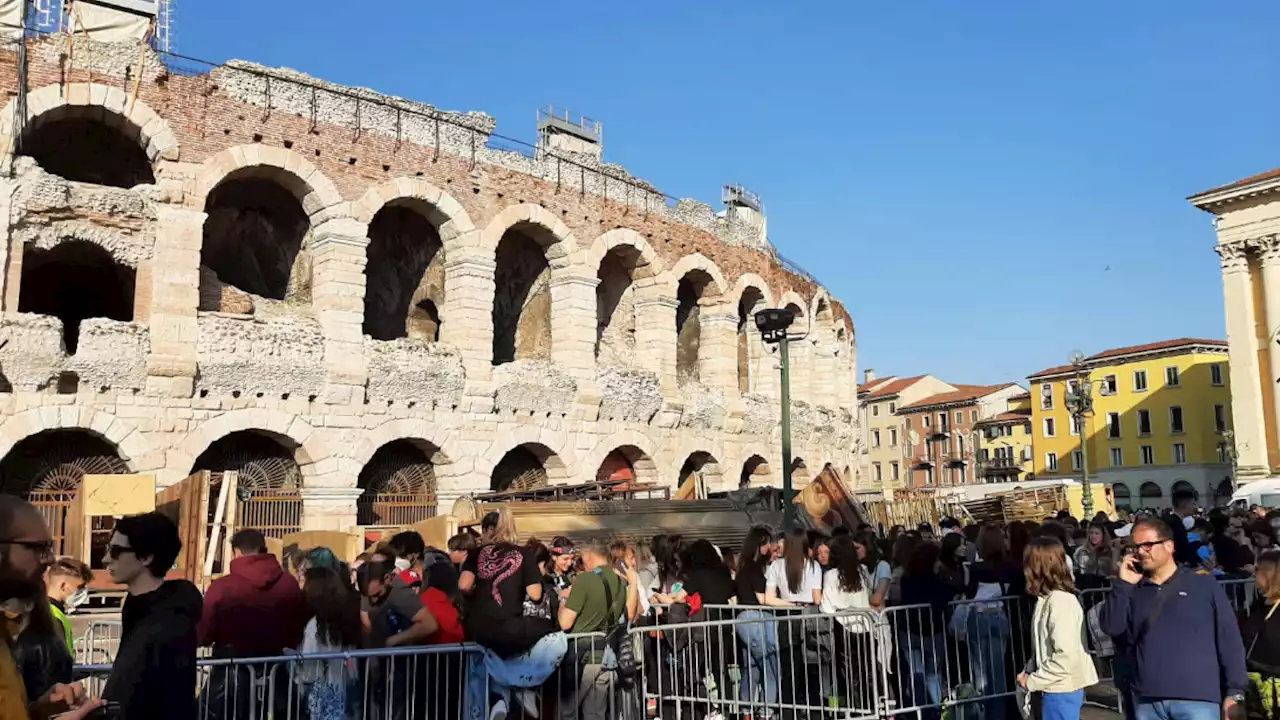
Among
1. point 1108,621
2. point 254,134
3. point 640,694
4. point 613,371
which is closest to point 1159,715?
point 1108,621

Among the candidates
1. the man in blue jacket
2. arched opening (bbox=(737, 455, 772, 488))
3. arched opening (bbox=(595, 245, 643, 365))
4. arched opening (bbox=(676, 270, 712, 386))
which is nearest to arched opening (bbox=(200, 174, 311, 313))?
arched opening (bbox=(595, 245, 643, 365))

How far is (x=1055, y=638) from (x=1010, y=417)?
216 feet

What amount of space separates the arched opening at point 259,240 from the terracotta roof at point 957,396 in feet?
190

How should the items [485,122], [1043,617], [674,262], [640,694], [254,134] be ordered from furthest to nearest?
[674,262]
[485,122]
[254,134]
[640,694]
[1043,617]

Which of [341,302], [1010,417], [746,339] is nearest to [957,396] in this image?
[1010,417]

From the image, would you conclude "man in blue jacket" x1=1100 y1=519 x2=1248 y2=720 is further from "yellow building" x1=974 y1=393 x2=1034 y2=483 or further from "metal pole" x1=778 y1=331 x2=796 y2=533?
"yellow building" x1=974 y1=393 x2=1034 y2=483

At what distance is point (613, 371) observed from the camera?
22484 millimetres

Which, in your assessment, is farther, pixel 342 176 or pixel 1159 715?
pixel 342 176

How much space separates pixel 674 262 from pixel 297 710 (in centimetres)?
1978

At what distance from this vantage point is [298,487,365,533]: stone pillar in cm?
1767

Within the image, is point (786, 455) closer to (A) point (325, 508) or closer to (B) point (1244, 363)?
(A) point (325, 508)

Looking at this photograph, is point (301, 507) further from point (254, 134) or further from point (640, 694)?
point (640, 694)

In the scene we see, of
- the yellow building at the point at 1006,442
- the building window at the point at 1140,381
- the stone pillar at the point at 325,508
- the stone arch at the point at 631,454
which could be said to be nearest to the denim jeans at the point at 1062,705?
the stone pillar at the point at 325,508

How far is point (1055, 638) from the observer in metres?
5.44
